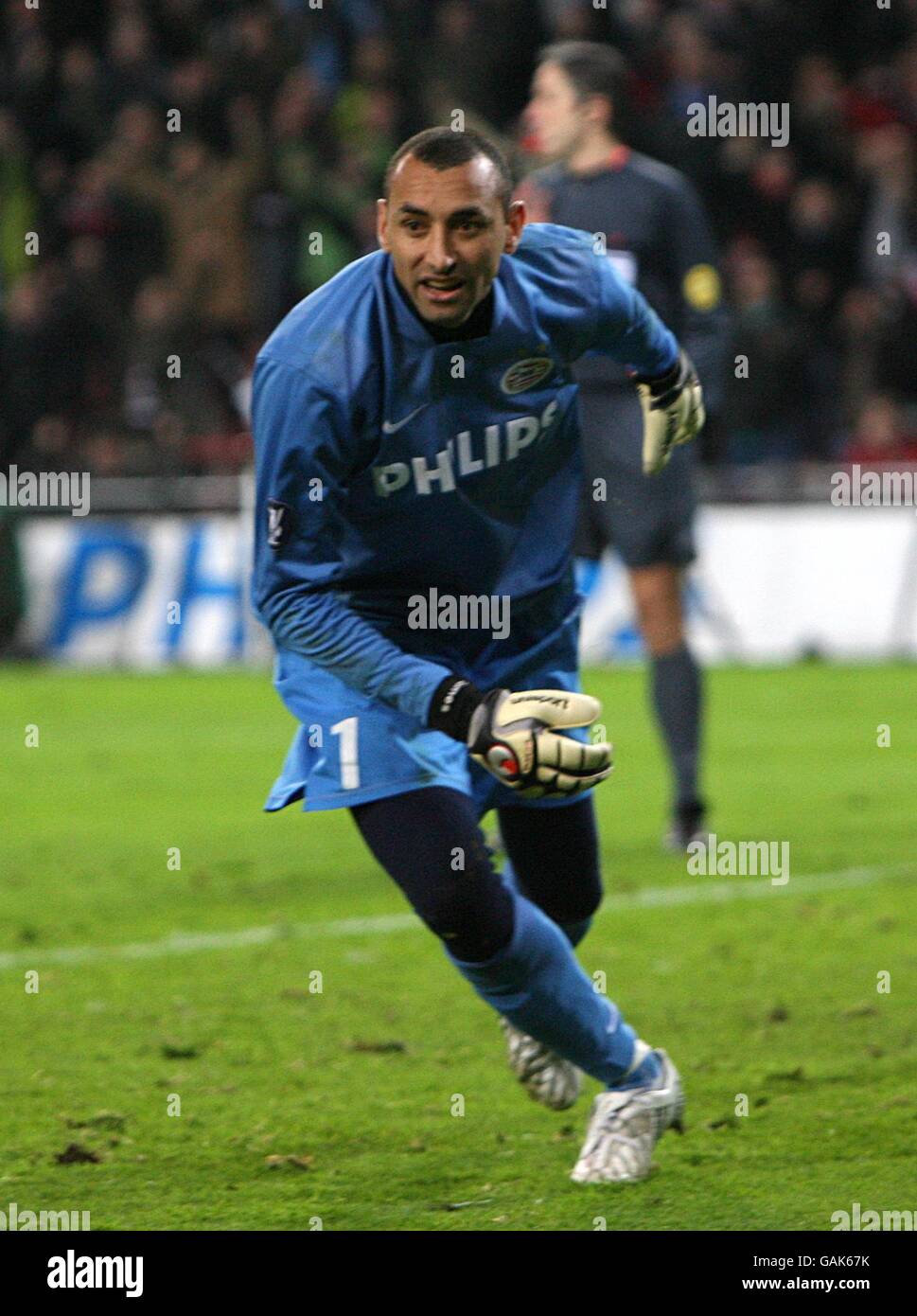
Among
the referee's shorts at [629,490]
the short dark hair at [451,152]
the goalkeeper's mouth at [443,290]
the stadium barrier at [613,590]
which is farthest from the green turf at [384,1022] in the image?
the stadium barrier at [613,590]

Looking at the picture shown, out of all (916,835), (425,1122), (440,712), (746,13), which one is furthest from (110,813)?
(746,13)

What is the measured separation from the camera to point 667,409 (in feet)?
16.1

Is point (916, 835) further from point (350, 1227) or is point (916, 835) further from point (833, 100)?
point (833, 100)

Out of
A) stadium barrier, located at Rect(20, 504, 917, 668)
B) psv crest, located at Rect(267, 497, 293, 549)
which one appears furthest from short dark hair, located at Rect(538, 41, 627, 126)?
stadium barrier, located at Rect(20, 504, 917, 668)

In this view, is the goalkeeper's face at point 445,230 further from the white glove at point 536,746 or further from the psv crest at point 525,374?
the white glove at point 536,746

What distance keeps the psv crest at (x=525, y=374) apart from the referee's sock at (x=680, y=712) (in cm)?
361

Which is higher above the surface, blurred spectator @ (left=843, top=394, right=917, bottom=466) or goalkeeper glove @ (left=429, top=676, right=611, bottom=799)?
blurred spectator @ (left=843, top=394, right=917, bottom=466)

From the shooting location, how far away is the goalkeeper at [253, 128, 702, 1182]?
4.16 meters

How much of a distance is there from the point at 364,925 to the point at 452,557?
2.72m

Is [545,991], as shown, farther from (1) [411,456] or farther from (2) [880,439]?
(2) [880,439]

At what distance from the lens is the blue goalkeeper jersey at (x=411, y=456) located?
4207 mm

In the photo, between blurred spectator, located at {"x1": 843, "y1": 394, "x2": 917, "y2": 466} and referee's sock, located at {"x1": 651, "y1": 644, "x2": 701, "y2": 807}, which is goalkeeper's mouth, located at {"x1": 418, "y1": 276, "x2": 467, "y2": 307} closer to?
referee's sock, located at {"x1": 651, "y1": 644, "x2": 701, "y2": 807}

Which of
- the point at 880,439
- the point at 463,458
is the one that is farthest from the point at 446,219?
Answer: the point at 880,439

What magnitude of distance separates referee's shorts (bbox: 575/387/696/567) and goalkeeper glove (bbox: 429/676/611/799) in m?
3.63
